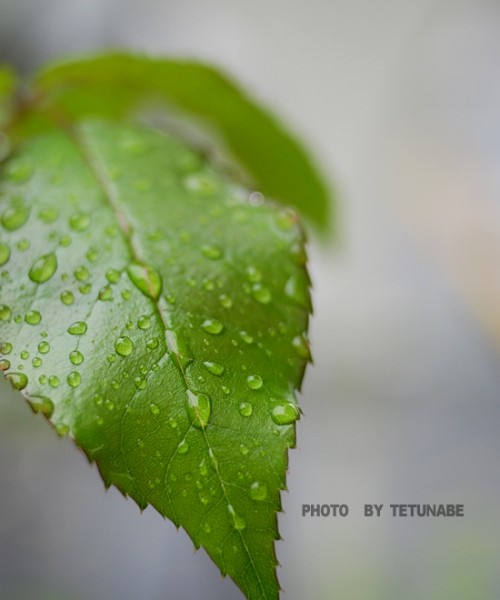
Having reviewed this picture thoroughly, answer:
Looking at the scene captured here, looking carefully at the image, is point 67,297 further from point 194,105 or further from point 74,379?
point 194,105

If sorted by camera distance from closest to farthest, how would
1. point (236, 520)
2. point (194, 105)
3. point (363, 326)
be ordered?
point (236, 520) → point (194, 105) → point (363, 326)

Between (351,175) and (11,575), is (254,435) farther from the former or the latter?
(351,175)

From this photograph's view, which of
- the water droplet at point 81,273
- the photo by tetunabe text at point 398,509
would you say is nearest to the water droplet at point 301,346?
the water droplet at point 81,273

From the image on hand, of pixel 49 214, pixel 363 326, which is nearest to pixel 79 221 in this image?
pixel 49 214

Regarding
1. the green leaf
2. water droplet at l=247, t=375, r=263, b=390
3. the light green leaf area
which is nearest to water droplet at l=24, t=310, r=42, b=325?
the light green leaf area

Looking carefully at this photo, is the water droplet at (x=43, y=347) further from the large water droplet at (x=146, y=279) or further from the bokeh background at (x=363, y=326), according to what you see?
the bokeh background at (x=363, y=326)

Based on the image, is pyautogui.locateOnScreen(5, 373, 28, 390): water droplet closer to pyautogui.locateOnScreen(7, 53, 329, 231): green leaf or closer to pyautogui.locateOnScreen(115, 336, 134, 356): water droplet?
pyautogui.locateOnScreen(115, 336, 134, 356): water droplet
